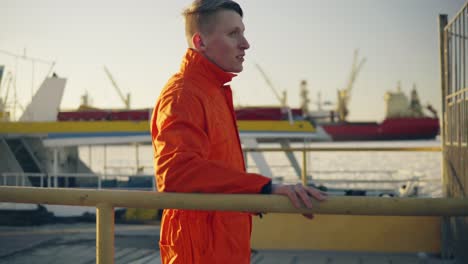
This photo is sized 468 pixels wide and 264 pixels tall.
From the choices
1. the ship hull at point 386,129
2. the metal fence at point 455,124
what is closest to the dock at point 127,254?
the metal fence at point 455,124

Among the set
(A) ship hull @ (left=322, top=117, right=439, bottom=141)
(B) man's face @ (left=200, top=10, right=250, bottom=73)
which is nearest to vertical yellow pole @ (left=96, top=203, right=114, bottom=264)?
(B) man's face @ (left=200, top=10, right=250, bottom=73)

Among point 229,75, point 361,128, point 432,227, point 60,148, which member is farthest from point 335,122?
point 229,75

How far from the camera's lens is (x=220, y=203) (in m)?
1.69

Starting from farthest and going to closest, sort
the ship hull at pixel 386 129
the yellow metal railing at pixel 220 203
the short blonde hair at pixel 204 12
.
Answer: the ship hull at pixel 386 129, the short blonde hair at pixel 204 12, the yellow metal railing at pixel 220 203

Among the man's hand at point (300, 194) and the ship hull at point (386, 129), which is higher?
the ship hull at point (386, 129)

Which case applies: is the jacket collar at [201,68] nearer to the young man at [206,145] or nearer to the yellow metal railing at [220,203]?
the young man at [206,145]

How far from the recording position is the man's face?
191 cm

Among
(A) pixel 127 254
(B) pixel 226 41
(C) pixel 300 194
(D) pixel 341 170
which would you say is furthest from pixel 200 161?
(D) pixel 341 170

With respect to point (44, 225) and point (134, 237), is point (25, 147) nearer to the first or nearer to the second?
point (44, 225)

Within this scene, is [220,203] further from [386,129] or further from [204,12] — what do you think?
[386,129]

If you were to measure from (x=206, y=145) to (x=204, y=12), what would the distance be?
20.2 inches

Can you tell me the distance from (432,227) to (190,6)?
5526 mm

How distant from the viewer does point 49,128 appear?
12.7 metres

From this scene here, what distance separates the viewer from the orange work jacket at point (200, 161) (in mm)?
1696
